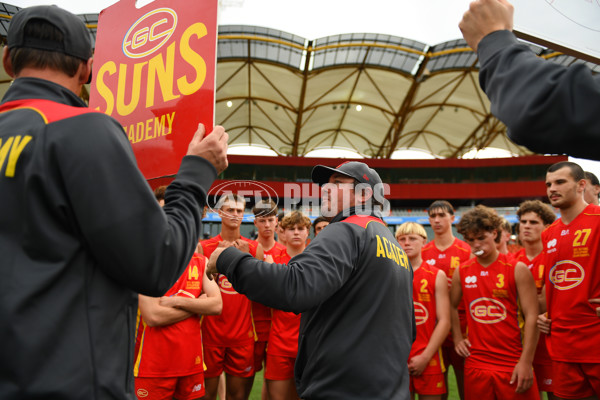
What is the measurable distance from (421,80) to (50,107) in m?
28.5

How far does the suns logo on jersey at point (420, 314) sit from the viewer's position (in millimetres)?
4246

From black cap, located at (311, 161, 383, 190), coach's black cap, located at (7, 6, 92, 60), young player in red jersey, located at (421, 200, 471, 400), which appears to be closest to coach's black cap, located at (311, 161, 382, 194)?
black cap, located at (311, 161, 383, 190)

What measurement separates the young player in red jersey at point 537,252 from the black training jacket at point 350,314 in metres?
2.87

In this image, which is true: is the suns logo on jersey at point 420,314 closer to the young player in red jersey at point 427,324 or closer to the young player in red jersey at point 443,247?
the young player in red jersey at point 427,324

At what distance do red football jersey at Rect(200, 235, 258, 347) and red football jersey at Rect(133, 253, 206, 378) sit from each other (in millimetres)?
883

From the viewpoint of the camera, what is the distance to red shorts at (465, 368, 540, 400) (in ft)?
11.5

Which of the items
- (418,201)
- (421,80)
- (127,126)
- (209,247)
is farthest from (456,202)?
(127,126)

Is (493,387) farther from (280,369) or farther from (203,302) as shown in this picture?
(203,302)

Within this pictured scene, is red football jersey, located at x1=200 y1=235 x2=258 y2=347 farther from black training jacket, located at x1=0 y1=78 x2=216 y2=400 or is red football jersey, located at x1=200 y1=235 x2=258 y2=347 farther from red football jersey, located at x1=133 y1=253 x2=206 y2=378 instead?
black training jacket, located at x1=0 y1=78 x2=216 y2=400

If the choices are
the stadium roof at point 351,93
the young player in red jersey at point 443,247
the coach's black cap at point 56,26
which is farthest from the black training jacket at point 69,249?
the stadium roof at point 351,93

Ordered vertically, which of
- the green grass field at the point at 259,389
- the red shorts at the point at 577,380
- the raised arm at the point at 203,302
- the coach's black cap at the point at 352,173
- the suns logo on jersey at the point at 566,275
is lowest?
the green grass field at the point at 259,389

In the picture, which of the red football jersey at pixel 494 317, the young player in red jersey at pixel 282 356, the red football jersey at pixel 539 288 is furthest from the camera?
the young player in red jersey at pixel 282 356

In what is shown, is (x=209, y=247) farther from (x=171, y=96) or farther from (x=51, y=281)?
(x=51, y=281)

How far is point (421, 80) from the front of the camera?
1076 inches
